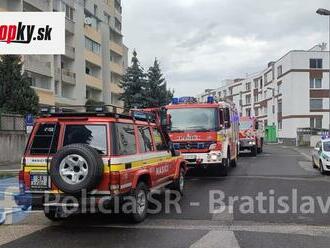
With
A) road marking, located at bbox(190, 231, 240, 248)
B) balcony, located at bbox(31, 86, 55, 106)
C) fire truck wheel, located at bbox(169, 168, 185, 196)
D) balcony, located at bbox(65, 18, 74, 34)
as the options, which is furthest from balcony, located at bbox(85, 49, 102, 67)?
road marking, located at bbox(190, 231, 240, 248)

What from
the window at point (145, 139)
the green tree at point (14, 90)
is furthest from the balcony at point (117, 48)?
the window at point (145, 139)

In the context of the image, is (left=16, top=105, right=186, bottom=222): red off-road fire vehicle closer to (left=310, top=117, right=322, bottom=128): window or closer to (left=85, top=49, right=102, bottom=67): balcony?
→ (left=85, top=49, right=102, bottom=67): balcony

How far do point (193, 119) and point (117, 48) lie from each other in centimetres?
6002

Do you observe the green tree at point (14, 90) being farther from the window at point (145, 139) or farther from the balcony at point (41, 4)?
the window at point (145, 139)

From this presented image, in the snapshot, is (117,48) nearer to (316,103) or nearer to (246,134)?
(316,103)

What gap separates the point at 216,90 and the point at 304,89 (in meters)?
78.2

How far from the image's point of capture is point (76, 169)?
8.96 meters

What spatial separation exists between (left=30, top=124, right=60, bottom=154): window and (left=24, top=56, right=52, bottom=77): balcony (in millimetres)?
37077

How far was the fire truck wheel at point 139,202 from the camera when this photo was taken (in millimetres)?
9892

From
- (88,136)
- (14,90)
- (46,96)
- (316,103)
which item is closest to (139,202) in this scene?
(88,136)

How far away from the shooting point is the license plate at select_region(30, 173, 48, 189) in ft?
30.5

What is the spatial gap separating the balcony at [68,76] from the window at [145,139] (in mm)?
44969

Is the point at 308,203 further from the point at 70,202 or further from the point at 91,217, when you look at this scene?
the point at 70,202

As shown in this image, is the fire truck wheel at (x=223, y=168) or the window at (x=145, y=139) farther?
the fire truck wheel at (x=223, y=168)
